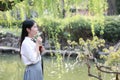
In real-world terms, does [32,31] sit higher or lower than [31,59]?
higher

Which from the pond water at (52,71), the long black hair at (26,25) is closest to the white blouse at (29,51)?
the long black hair at (26,25)

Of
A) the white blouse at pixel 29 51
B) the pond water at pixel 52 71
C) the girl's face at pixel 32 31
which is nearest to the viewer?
the white blouse at pixel 29 51

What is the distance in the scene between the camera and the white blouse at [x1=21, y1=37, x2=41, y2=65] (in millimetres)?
3783

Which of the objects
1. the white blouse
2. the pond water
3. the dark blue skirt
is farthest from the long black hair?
the pond water

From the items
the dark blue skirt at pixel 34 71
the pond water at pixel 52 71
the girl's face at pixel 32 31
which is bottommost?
the pond water at pixel 52 71

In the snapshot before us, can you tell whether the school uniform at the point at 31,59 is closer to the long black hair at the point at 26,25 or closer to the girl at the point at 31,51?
the girl at the point at 31,51

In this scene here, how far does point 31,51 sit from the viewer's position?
3.77 meters

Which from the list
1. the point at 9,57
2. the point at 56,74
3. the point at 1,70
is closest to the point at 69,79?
the point at 56,74

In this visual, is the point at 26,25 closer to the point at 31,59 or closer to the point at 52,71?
the point at 31,59

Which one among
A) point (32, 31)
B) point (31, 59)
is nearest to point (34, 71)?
point (31, 59)

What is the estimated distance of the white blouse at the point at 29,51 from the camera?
12.4 feet

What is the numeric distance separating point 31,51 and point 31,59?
93 millimetres

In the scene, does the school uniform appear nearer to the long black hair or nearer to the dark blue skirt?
the dark blue skirt

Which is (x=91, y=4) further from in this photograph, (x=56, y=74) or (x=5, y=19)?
(x=56, y=74)
